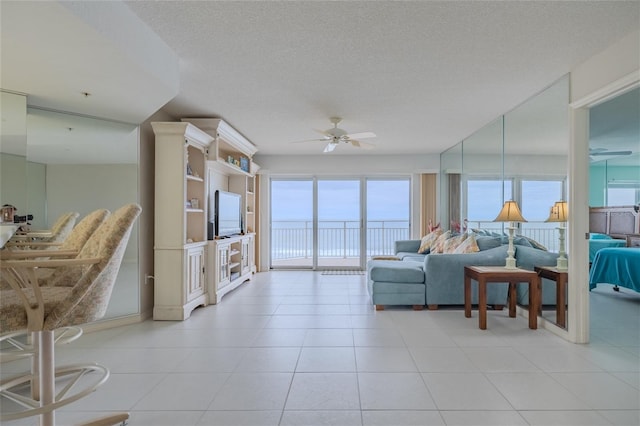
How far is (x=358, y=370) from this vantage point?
239cm

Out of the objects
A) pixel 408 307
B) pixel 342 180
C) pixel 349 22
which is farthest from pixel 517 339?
pixel 342 180

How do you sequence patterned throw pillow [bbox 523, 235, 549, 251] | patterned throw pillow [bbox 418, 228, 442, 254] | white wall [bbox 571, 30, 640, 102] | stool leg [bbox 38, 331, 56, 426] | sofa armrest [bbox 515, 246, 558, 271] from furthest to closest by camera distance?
patterned throw pillow [bbox 418, 228, 442, 254]
patterned throw pillow [bbox 523, 235, 549, 251]
sofa armrest [bbox 515, 246, 558, 271]
white wall [bbox 571, 30, 640, 102]
stool leg [bbox 38, 331, 56, 426]

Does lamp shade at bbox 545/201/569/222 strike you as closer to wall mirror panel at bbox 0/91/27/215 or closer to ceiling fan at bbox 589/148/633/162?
ceiling fan at bbox 589/148/633/162

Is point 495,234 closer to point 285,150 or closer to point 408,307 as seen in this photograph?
point 408,307

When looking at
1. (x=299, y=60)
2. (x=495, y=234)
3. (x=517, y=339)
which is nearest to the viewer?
(x=299, y=60)

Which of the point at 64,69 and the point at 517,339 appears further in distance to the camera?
the point at 517,339

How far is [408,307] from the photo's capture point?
4129mm

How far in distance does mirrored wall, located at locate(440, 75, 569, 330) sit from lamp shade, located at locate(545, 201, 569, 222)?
179mm

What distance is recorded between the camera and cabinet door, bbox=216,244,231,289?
4.45m

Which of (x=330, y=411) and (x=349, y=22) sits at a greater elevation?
(x=349, y=22)

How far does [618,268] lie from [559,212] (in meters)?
2.26

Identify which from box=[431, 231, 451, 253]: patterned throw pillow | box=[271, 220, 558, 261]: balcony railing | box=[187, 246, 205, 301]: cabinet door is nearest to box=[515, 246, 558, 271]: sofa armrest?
box=[431, 231, 451, 253]: patterned throw pillow

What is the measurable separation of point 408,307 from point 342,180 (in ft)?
11.7

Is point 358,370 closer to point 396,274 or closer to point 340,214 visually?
point 396,274
